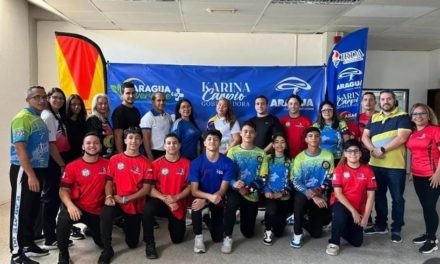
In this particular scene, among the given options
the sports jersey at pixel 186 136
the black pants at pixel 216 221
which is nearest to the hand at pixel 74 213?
the black pants at pixel 216 221

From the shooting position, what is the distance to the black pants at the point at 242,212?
3.25 metres

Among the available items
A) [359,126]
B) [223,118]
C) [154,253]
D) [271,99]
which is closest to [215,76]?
[271,99]

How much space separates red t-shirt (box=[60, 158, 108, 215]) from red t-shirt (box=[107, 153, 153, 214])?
0.33 ft

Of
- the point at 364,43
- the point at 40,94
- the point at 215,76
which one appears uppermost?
the point at 364,43

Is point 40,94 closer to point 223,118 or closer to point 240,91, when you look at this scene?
point 223,118

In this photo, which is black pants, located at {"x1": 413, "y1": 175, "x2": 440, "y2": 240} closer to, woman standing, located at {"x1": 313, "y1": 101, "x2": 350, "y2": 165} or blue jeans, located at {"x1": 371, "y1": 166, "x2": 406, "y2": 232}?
blue jeans, located at {"x1": 371, "y1": 166, "x2": 406, "y2": 232}

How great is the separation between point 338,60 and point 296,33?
105 centimetres

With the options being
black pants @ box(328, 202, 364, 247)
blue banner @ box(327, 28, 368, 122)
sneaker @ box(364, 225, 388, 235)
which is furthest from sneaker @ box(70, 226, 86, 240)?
blue banner @ box(327, 28, 368, 122)

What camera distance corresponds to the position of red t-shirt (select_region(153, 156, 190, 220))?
3.25 m

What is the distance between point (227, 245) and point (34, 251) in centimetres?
159

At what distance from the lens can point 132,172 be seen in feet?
10.3

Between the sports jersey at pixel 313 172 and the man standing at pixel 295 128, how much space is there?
64 centimetres

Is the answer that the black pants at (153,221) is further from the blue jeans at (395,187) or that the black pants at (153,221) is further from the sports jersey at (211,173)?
the blue jeans at (395,187)

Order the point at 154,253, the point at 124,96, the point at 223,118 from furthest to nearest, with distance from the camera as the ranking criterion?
the point at 223,118 < the point at 124,96 < the point at 154,253
